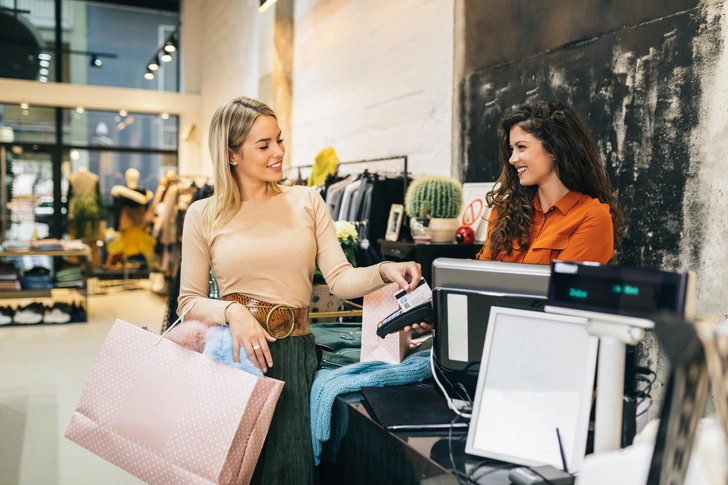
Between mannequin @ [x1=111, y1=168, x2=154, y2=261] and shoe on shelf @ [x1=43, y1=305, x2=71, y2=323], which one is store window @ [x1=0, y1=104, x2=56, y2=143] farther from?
shoe on shelf @ [x1=43, y1=305, x2=71, y2=323]

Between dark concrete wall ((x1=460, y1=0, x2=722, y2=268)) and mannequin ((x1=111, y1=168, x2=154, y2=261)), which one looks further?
mannequin ((x1=111, y1=168, x2=154, y2=261))

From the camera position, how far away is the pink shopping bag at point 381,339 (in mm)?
2014

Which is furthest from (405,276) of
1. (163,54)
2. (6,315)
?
(163,54)

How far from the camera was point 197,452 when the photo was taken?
1625mm

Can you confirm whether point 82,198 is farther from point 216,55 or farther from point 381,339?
point 381,339

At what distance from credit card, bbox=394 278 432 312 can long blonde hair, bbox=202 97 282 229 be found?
557 mm

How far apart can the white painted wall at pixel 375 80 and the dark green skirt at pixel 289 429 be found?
10.3 feet

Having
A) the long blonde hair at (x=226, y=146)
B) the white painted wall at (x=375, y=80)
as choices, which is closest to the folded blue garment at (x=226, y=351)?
the long blonde hair at (x=226, y=146)

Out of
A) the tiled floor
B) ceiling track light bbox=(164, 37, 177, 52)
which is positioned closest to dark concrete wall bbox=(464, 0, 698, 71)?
the tiled floor

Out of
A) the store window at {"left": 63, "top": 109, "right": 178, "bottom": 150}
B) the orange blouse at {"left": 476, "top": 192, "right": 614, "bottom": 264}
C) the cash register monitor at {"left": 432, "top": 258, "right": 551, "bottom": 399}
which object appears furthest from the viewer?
the store window at {"left": 63, "top": 109, "right": 178, "bottom": 150}

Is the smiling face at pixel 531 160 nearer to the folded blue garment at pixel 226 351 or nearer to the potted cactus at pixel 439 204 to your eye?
the folded blue garment at pixel 226 351

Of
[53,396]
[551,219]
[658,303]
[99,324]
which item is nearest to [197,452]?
[658,303]

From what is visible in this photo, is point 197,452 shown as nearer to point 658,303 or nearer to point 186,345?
point 186,345

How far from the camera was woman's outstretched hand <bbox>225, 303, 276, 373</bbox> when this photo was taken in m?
1.76
